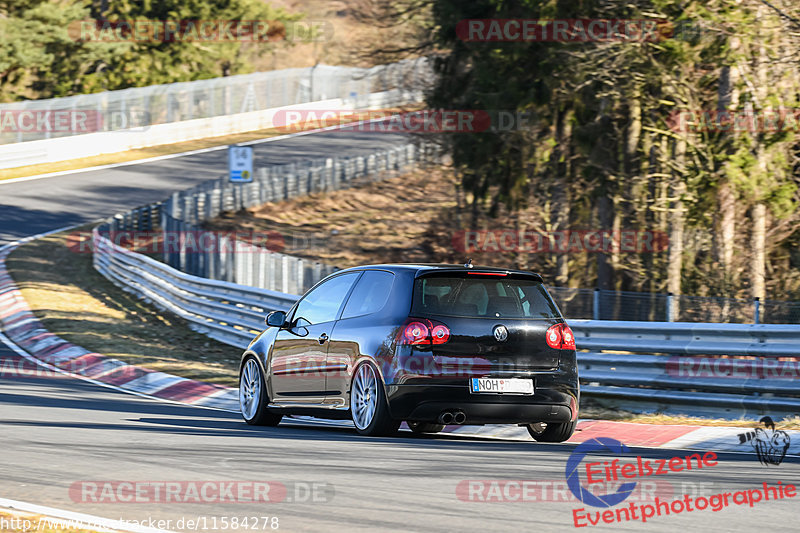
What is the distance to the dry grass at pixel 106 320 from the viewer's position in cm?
1783

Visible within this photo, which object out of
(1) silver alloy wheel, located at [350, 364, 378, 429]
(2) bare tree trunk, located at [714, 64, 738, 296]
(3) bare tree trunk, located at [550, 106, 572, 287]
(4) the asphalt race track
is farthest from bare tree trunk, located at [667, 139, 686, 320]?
(1) silver alloy wheel, located at [350, 364, 378, 429]

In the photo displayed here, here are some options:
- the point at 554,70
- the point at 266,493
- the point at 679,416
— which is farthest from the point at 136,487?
the point at 554,70

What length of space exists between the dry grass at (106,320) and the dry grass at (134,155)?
1337 cm

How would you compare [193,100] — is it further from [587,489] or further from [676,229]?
[587,489]

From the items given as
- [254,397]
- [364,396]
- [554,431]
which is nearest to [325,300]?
[364,396]

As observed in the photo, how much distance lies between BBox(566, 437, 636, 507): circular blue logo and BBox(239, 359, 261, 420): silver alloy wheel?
136 inches

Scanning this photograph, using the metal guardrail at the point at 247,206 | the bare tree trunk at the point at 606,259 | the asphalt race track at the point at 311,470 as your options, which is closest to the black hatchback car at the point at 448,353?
the asphalt race track at the point at 311,470

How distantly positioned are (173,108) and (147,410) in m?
44.2

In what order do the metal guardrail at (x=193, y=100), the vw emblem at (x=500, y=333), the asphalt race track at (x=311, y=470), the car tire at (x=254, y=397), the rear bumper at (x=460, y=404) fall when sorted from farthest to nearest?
1. the metal guardrail at (x=193, y=100)
2. the car tire at (x=254, y=397)
3. the vw emblem at (x=500, y=333)
4. the rear bumper at (x=460, y=404)
5. the asphalt race track at (x=311, y=470)

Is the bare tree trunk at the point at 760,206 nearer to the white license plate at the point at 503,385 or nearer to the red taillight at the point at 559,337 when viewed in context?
the red taillight at the point at 559,337

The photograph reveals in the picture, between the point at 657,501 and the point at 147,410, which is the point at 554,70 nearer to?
the point at 147,410

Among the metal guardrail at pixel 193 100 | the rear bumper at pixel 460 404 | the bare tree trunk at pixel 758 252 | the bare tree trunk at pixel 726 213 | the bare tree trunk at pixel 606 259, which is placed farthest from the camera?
the metal guardrail at pixel 193 100

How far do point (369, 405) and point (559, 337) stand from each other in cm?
171

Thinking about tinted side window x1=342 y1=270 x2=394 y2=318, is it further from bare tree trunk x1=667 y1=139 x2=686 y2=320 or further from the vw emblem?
bare tree trunk x1=667 y1=139 x2=686 y2=320
